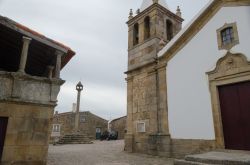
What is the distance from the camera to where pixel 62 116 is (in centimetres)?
3438

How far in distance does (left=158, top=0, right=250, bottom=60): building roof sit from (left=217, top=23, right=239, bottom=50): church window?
37.6 inches

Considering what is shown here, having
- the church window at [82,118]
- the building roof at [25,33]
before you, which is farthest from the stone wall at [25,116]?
the church window at [82,118]

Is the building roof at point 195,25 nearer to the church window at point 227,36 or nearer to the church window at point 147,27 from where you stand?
the church window at point 227,36

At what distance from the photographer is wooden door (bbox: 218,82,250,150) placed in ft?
23.8

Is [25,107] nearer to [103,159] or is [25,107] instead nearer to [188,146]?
[103,159]

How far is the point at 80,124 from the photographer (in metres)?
34.4

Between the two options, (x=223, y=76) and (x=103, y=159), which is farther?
(x=103, y=159)

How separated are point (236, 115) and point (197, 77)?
2.23 metres

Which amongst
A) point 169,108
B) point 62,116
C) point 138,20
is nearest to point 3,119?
point 169,108

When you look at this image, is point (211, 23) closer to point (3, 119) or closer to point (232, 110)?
point (232, 110)

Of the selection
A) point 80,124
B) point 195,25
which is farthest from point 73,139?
point 195,25

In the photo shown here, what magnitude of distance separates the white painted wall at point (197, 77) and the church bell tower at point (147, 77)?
0.67m

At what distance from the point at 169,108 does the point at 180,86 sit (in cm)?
119

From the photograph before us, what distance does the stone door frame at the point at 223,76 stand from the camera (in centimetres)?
760
